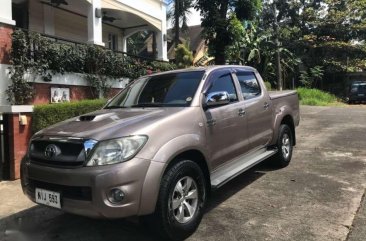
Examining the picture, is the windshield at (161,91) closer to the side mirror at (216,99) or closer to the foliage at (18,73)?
the side mirror at (216,99)

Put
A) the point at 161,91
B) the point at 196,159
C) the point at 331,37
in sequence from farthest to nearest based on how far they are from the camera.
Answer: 1. the point at 331,37
2. the point at 161,91
3. the point at 196,159

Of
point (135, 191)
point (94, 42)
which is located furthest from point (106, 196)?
point (94, 42)

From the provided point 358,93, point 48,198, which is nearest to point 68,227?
point 48,198

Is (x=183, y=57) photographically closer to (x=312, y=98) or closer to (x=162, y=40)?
(x=162, y=40)

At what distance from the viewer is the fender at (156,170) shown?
13.1 ft

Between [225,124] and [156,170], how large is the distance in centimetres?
160

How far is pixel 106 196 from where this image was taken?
3895 millimetres

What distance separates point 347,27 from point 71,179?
3431cm

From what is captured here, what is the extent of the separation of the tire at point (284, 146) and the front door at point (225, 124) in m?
1.39

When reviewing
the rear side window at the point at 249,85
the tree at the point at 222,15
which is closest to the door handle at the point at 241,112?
the rear side window at the point at 249,85

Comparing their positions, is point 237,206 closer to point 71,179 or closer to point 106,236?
point 106,236

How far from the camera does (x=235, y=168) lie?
18.7 feet

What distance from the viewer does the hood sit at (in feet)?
13.7

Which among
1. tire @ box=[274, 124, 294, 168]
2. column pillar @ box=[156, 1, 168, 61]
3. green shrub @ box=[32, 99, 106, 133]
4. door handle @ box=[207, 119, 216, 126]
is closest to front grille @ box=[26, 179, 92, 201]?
door handle @ box=[207, 119, 216, 126]
